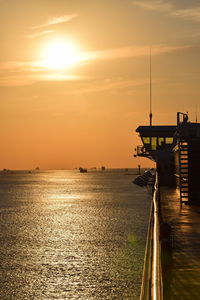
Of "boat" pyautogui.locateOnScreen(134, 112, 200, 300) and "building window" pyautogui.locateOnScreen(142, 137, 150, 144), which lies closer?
"boat" pyautogui.locateOnScreen(134, 112, 200, 300)

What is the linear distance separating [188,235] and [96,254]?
66.6 feet

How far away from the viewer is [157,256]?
795cm

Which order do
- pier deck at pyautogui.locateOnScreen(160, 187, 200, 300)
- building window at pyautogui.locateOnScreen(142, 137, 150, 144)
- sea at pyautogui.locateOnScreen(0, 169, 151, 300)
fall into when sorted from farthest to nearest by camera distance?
building window at pyautogui.locateOnScreen(142, 137, 150, 144)
sea at pyautogui.locateOnScreen(0, 169, 151, 300)
pier deck at pyautogui.locateOnScreen(160, 187, 200, 300)

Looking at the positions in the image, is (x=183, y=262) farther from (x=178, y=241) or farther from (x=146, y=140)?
(x=146, y=140)

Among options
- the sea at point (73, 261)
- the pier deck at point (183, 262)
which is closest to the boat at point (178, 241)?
the pier deck at point (183, 262)

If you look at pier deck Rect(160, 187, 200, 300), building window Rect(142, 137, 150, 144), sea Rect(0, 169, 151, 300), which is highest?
building window Rect(142, 137, 150, 144)

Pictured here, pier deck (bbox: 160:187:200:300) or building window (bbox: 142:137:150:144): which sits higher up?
building window (bbox: 142:137:150:144)

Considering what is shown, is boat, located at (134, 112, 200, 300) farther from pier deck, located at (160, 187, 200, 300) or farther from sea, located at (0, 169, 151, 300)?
sea, located at (0, 169, 151, 300)

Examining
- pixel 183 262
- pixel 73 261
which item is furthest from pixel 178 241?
pixel 73 261

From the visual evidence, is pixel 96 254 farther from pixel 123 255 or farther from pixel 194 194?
pixel 194 194

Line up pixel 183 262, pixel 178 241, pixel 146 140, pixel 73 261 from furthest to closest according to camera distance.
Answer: pixel 146 140 → pixel 73 261 → pixel 178 241 → pixel 183 262

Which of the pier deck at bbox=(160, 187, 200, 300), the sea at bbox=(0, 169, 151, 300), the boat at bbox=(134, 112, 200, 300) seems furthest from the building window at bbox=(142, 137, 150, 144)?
the pier deck at bbox=(160, 187, 200, 300)

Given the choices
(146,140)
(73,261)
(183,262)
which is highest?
(146,140)

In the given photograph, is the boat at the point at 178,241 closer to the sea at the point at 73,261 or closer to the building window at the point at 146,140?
the sea at the point at 73,261
